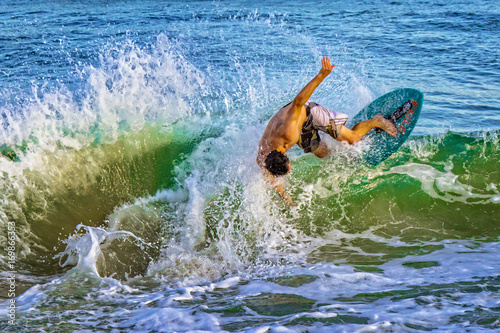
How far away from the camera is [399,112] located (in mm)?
5797

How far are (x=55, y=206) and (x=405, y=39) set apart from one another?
11514mm

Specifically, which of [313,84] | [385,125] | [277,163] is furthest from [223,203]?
[385,125]

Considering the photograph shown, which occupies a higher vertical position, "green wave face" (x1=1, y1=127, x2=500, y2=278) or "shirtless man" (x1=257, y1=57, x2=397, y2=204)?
"shirtless man" (x1=257, y1=57, x2=397, y2=204)

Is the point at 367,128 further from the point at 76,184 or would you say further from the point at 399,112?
the point at 76,184

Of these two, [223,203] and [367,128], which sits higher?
[367,128]

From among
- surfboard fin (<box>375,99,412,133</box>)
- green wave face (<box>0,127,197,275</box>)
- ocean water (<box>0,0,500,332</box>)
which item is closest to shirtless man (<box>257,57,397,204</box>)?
surfboard fin (<box>375,99,412,133</box>)

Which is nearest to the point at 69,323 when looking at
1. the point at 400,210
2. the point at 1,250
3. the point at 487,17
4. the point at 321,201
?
the point at 1,250

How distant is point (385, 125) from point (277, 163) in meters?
1.96

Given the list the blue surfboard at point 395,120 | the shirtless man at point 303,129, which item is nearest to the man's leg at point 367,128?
the shirtless man at point 303,129

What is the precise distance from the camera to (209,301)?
143 inches

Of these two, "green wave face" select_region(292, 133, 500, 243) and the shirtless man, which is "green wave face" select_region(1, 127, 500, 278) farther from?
the shirtless man

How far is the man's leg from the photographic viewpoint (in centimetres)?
562

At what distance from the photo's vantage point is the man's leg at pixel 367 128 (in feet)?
18.5

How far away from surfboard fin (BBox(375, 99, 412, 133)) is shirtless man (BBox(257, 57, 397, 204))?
0.12 meters
